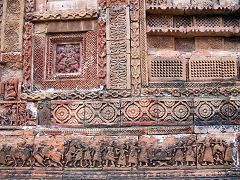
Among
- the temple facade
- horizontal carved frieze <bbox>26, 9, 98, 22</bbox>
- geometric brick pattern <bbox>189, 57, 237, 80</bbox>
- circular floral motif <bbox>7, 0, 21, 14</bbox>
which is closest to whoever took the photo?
the temple facade

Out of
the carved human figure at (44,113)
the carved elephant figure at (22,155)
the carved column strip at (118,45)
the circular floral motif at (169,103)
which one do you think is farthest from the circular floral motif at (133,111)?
the carved elephant figure at (22,155)

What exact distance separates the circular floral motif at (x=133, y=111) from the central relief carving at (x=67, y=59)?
41.9 inches

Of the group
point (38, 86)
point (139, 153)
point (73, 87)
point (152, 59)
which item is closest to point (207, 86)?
point (152, 59)

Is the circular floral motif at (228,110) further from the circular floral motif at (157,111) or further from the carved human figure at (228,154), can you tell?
the circular floral motif at (157,111)

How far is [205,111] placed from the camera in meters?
6.47

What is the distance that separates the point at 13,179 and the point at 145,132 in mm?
2068

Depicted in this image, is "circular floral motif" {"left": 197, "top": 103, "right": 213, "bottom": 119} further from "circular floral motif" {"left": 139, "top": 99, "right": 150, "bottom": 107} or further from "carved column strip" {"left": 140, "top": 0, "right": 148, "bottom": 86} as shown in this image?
"carved column strip" {"left": 140, "top": 0, "right": 148, "bottom": 86}

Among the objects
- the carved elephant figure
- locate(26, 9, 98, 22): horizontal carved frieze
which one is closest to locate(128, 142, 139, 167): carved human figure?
the carved elephant figure

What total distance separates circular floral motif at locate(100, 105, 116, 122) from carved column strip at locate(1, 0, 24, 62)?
1644mm

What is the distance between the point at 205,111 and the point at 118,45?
5.56 ft

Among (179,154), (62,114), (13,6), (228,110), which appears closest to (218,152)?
(179,154)

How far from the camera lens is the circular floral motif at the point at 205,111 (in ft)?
21.2

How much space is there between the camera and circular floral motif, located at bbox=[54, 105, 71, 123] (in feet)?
21.7

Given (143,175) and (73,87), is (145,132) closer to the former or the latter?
(143,175)
